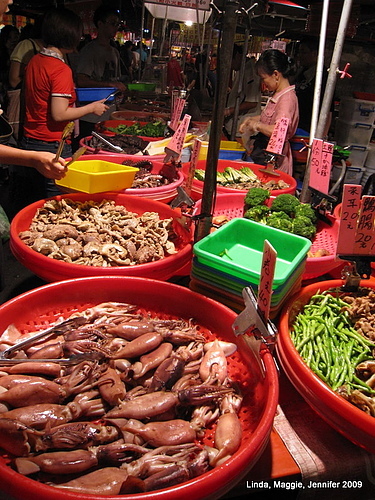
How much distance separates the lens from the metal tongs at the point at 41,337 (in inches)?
61.0

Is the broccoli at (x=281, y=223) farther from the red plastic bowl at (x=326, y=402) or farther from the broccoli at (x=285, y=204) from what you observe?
the red plastic bowl at (x=326, y=402)

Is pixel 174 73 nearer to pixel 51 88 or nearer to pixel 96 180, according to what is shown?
pixel 51 88

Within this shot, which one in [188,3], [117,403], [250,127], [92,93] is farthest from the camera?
[188,3]

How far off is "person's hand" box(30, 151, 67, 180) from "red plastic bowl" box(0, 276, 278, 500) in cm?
95

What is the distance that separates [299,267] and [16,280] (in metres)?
2.07

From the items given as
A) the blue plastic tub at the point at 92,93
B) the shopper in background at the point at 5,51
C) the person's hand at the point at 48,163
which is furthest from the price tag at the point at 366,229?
the shopper in background at the point at 5,51

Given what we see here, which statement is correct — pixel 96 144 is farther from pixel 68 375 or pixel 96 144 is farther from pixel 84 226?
pixel 68 375

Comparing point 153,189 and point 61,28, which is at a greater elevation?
point 61,28

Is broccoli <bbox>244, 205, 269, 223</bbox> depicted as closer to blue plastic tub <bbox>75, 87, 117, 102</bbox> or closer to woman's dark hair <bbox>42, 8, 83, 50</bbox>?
woman's dark hair <bbox>42, 8, 83, 50</bbox>

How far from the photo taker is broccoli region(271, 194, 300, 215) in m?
2.87

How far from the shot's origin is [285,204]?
2883 millimetres

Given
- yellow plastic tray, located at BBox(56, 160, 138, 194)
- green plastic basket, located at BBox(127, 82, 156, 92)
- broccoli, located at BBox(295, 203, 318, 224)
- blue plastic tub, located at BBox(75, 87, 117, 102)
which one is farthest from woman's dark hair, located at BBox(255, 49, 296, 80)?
green plastic basket, located at BBox(127, 82, 156, 92)

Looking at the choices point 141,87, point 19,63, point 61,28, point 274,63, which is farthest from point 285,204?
point 141,87

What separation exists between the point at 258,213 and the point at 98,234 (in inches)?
49.7
